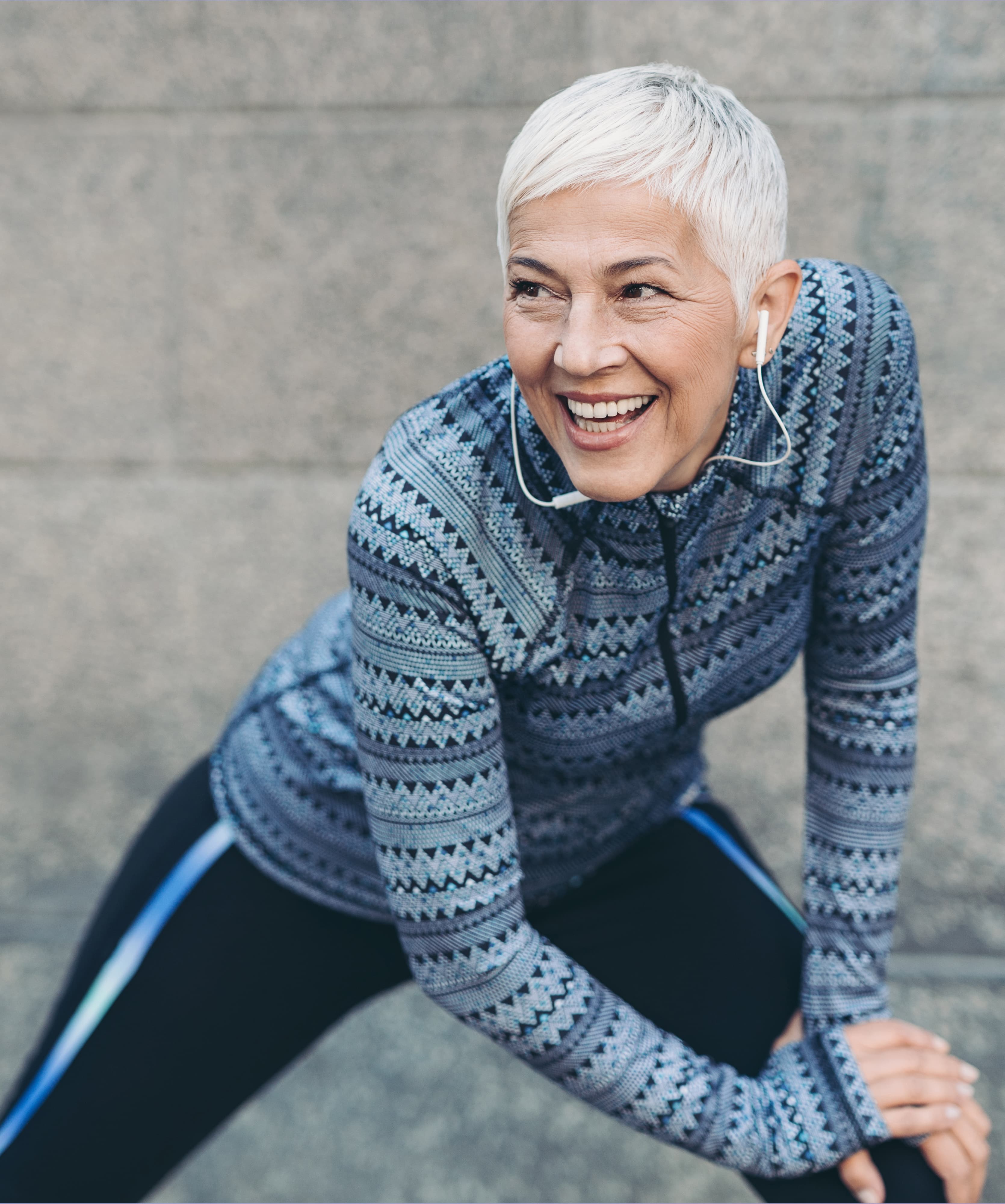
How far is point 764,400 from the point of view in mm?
1345

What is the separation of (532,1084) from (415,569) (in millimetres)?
1658

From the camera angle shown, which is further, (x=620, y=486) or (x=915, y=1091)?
(x=915, y=1091)

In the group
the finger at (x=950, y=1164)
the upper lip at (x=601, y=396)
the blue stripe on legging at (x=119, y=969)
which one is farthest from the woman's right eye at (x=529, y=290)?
the finger at (x=950, y=1164)

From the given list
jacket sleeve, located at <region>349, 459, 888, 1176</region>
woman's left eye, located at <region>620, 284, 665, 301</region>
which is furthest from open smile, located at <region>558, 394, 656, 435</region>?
jacket sleeve, located at <region>349, 459, 888, 1176</region>

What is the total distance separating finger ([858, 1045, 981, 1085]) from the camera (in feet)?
4.69

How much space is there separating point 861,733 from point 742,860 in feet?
1.14

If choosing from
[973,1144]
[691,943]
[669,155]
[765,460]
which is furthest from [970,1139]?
[669,155]

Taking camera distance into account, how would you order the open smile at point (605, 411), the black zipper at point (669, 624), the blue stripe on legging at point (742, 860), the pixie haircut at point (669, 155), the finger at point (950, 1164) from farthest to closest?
the blue stripe on legging at point (742, 860) < the finger at point (950, 1164) < the black zipper at point (669, 624) < the open smile at point (605, 411) < the pixie haircut at point (669, 155)

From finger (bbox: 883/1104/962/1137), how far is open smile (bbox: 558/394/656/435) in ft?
3.05

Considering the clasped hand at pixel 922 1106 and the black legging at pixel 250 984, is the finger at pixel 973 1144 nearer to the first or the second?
the clasped hand at pixel 922 1106

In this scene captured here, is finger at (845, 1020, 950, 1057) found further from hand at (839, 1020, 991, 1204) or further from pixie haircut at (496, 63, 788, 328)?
pixie haircut at (496, 63, 788, 328)

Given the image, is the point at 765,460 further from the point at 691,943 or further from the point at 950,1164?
the point at 950,1164

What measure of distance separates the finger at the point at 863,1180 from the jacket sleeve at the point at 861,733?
0.17m

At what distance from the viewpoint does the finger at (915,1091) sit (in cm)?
141
